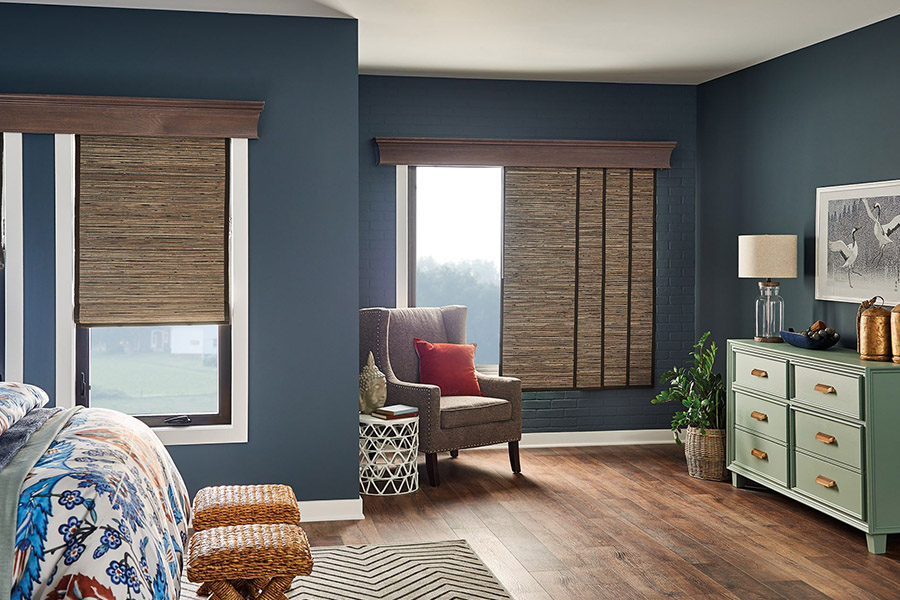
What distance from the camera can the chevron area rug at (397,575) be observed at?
3559 mm

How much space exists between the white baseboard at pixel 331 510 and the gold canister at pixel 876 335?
2.66 m

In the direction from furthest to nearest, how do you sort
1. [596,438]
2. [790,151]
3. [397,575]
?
[596,438] < [790,151] < [397,575]

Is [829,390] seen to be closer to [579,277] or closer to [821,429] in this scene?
[821,429]

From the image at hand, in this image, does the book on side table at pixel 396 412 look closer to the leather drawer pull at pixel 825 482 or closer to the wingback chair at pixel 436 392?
the wingback chair at pixel 436 392

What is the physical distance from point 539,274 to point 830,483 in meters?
2.63

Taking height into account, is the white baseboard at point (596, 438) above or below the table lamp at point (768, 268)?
below

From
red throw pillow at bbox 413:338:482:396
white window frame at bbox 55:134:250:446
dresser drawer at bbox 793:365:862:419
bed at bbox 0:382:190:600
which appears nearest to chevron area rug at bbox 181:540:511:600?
white window frame at bbox 55:134:250:446

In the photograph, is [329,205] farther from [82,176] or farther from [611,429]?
[611,429]

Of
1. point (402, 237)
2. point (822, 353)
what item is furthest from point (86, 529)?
point (402, 237)

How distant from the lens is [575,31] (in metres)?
5.07

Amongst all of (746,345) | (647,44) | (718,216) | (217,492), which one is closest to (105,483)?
(217,492)

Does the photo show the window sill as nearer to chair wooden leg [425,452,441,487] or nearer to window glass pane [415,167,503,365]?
chair wooden leg [425,452,441,487]

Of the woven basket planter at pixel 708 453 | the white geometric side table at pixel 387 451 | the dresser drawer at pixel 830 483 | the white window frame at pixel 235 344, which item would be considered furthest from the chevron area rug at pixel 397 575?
the woven basket planter at pixel 708 453

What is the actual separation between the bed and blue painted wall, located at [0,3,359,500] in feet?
6.93
